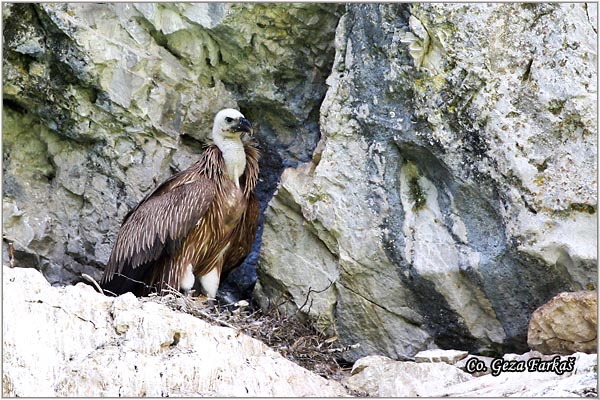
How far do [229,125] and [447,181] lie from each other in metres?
1.68

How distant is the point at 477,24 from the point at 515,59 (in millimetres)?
298

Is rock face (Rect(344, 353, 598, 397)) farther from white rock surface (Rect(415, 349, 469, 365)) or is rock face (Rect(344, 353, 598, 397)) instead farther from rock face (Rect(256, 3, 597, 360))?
rock face (Rect(256, 3, 597, 360))

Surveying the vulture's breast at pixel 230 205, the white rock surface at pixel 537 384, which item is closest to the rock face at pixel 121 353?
the white rock surface at pixel 537 384

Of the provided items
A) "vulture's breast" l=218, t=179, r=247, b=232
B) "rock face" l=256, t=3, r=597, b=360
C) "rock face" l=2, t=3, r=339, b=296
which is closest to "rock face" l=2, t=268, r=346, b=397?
"rock face" l=256, t=3, r=597, b=360

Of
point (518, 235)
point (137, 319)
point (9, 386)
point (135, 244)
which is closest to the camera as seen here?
point (9, 386)

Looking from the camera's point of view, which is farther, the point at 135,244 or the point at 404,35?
the point at 135,244

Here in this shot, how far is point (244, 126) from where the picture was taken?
7.38 metres

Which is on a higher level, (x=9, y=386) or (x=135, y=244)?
(x=135, y=244)

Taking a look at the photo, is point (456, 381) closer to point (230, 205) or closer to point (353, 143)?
point (353, 143)

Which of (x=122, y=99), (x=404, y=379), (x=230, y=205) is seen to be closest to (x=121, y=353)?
(x=404, y=379)

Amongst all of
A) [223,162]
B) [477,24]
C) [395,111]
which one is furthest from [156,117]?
[477,24]

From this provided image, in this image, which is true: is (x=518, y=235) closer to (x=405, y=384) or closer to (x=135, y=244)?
(x=405, y=384)

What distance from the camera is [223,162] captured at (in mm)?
7500

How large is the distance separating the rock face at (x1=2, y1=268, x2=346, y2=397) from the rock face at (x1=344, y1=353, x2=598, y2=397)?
0.21 metres
